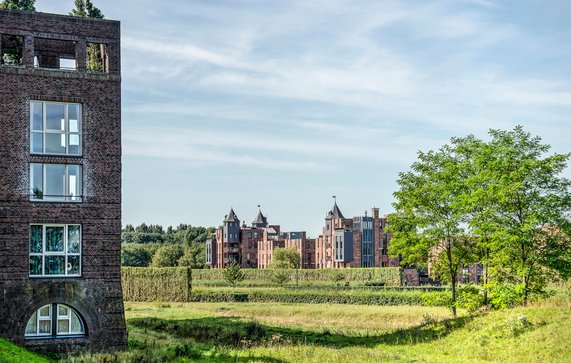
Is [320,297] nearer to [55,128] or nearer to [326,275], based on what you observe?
[326,275]

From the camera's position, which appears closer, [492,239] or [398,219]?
[492,239]

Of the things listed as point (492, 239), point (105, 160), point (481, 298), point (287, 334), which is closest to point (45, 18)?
point (105, 160)

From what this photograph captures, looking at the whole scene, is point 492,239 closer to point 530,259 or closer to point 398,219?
point 530,259

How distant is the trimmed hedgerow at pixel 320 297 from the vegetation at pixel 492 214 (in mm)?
19452

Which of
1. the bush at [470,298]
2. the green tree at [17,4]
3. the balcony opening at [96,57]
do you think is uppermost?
the green tree at [17,4]

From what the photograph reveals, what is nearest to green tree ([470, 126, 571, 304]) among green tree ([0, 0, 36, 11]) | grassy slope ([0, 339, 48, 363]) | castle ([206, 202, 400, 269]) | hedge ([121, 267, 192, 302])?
grassy slope ([0, 339, 48, 363])

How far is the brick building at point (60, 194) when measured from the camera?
98.8 ft

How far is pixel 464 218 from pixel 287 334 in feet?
40.1

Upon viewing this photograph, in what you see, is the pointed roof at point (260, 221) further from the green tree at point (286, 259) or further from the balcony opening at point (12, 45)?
the balcony opening at point (12, 45)

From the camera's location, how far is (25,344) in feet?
97.2

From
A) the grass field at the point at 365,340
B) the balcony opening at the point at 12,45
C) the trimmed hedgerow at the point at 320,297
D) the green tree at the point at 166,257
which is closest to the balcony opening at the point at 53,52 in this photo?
the balcony opening at the point at 12,45

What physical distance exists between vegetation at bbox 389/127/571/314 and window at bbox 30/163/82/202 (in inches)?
777

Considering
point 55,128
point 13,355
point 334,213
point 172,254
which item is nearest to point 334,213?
point 334,213

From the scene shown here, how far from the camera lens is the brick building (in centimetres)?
3012
